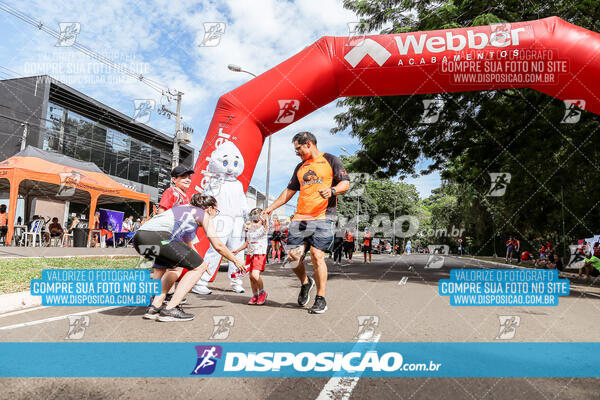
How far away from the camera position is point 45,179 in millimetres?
14219

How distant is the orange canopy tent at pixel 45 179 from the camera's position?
1334 cm

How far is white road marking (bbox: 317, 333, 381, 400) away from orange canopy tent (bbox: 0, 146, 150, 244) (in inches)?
556

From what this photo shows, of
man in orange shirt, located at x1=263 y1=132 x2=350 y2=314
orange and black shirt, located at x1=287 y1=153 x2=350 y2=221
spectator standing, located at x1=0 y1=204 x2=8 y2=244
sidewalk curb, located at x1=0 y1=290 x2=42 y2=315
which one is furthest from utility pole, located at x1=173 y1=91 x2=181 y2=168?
orange and black shirt, located at x1=287 y1=153 x2=350 y2=221

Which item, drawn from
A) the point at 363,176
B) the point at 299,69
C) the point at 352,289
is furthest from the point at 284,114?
the point at 363,176

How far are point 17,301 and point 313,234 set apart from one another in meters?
3.91

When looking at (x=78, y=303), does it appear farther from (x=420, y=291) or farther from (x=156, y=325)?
(x=420, y=291)

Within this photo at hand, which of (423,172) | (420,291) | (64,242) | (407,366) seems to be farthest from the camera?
(64,242)

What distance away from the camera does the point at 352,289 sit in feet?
24.2

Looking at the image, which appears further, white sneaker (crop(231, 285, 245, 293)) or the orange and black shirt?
white sneaker (crop(231, 285, 245, 293))

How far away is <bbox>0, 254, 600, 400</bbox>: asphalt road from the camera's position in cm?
245

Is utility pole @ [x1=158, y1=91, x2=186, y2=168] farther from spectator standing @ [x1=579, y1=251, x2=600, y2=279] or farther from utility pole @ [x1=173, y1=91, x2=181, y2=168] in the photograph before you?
spectator standing @ [x1=579, y1=251, x2=600, y2=279]

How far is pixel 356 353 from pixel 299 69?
5.46 meters

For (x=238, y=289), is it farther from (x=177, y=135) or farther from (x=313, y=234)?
(x=177, y=135)

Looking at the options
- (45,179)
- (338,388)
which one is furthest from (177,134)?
(338,388)
